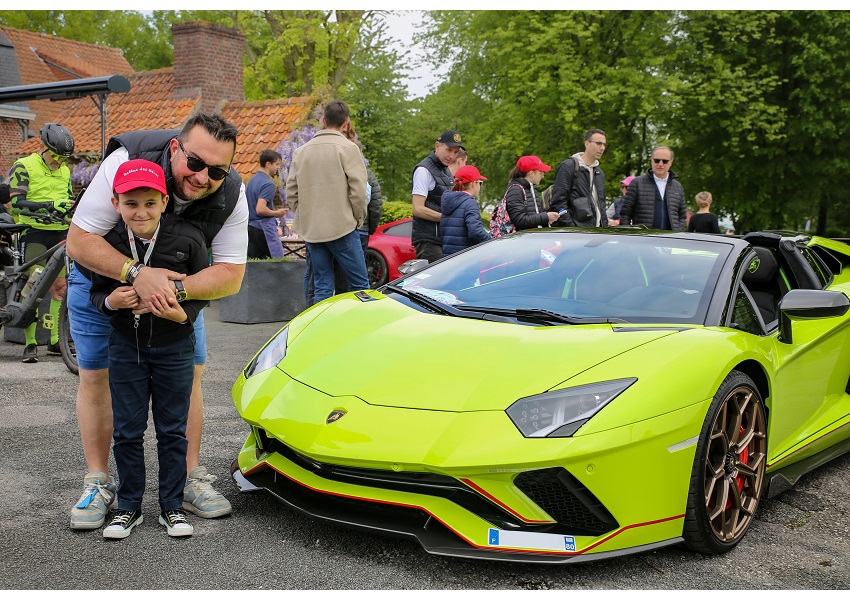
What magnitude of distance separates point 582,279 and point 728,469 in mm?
1134

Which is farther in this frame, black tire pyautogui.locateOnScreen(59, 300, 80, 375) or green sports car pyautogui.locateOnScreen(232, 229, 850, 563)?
black tire pyautogui.locateOnScreen(59, 300, 80, 375)

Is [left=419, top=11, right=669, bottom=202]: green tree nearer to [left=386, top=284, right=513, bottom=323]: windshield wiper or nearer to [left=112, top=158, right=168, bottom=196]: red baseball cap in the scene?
[left=386, top=284, right=513, bottom=323]: windshield wiper

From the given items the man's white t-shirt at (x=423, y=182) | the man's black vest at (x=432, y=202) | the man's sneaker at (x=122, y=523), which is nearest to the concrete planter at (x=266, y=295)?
the man's black vest at (x=432, y=202)

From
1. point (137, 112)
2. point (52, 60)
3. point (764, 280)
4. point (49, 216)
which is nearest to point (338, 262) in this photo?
point (49, 216)

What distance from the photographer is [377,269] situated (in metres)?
16.2

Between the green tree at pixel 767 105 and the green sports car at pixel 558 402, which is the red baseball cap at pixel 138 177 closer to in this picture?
the green sports car at pixel 558 402

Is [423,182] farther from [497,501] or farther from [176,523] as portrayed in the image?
[497,501]

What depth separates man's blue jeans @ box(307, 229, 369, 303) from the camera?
714cm

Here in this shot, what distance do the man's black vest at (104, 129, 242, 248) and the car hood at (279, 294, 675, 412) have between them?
2.31 feet

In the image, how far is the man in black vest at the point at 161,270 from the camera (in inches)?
133

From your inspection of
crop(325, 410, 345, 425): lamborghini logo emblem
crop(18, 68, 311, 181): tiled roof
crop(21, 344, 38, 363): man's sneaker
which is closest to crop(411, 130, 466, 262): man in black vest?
crop(21, 344, 38, 363): man's sneaker

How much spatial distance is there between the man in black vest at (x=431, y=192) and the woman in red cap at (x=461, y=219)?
1.01 feet

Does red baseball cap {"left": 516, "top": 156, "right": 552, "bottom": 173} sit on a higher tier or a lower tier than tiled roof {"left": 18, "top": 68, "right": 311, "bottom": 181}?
lower
